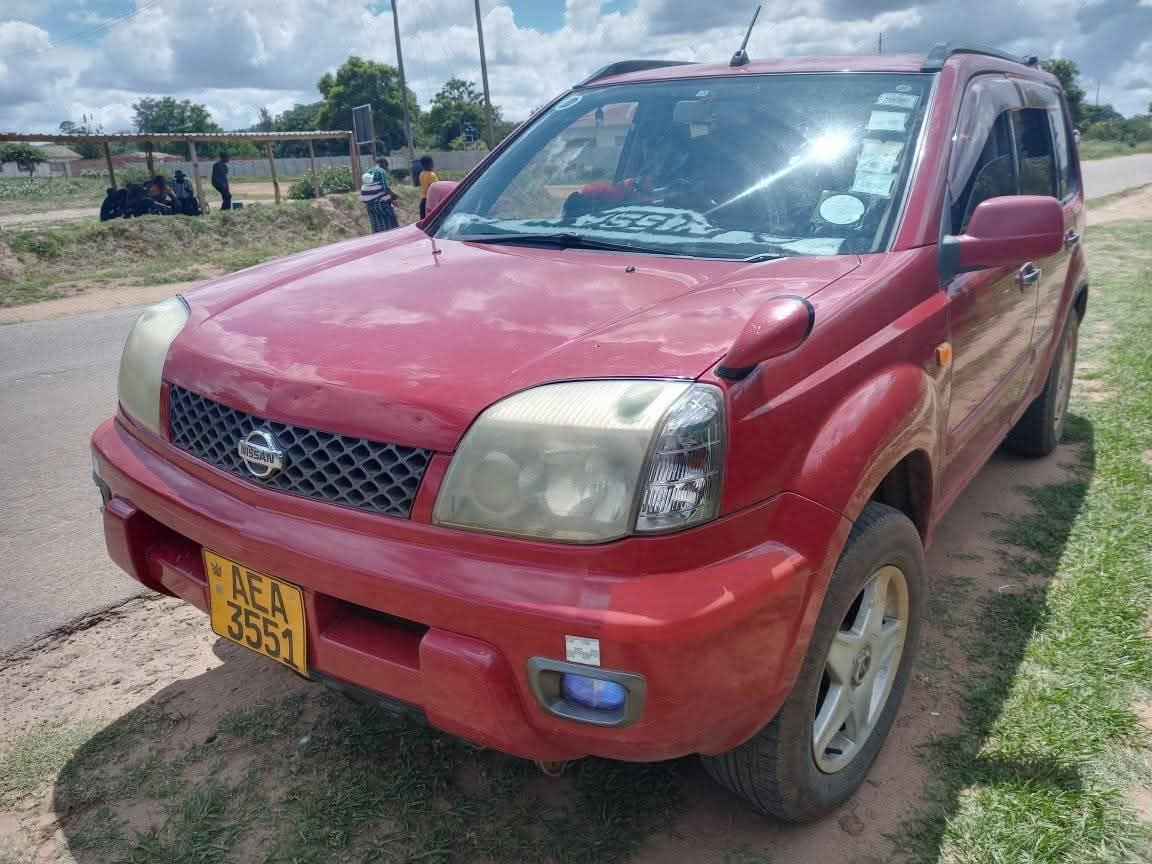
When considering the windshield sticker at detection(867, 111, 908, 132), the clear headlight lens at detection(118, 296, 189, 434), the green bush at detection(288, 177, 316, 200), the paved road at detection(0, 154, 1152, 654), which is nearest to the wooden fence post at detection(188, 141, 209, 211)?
the green bush at detection(288, 177, 316, 200)

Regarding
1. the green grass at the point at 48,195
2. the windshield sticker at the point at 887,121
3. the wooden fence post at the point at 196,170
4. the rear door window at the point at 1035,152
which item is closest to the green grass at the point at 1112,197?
the rear door window at the point at 1035,152

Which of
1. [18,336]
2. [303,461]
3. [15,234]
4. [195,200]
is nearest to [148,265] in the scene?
[15,234]

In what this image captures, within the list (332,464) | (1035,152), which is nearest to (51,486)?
(332,464)

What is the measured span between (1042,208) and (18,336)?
8767 mm

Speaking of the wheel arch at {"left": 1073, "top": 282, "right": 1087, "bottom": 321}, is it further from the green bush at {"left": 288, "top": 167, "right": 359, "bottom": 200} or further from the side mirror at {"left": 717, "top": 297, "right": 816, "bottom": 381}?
the green bush at {"left": 288, "top": 167, "right": 359, "bottom": 200}

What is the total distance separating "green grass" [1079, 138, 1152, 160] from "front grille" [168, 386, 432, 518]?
50.1 metres

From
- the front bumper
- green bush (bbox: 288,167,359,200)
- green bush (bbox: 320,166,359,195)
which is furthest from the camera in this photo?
green bush (bbox: 320,166,359,195)

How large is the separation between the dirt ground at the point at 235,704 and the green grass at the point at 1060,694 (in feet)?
0.27

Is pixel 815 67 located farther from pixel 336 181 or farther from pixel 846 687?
pixel 336 181

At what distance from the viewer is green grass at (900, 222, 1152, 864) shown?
6.84ft

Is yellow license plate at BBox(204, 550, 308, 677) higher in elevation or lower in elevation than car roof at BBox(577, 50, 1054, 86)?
lower

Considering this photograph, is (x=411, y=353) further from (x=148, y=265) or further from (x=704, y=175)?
(x=148, y=265)

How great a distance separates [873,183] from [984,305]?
1.80ft

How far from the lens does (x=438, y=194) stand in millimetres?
3506
